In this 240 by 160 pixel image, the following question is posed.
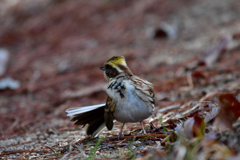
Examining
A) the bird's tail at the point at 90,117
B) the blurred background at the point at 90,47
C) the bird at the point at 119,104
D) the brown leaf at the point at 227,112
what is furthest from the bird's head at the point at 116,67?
the blurred background at the point at 90,47

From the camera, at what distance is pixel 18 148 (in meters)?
3.76

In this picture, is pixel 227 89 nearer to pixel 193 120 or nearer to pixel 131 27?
pixel 193 120

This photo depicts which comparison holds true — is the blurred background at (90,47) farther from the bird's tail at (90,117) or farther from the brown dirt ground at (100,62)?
the bird's tail at (90,117)

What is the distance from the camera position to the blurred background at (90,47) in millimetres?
6074

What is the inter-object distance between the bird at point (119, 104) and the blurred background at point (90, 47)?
114 cm

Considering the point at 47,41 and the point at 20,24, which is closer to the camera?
the point at 47,41

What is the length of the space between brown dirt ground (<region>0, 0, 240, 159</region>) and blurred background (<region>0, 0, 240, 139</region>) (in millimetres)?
26

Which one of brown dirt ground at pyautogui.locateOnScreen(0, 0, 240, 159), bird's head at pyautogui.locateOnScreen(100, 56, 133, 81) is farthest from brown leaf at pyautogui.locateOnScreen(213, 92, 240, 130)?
bird's head at pyautogui.locateOnScreen(100, 56, 133, 81)

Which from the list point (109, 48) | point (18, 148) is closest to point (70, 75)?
point (109, 48)

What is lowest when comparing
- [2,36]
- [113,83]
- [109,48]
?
[113,83]

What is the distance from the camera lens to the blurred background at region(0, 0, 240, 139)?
6074mm

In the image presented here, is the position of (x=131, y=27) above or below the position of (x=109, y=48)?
above

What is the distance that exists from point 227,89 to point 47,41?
271 inches

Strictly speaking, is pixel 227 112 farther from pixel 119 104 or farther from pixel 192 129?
A: pixel 119 104
